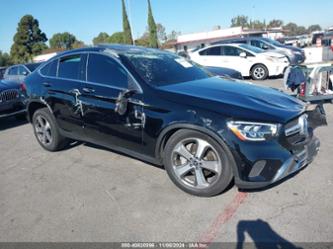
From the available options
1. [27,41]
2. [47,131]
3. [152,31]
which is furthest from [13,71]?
[27,41]

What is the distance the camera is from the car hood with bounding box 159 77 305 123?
10.3ft

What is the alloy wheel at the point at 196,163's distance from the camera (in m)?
3.31

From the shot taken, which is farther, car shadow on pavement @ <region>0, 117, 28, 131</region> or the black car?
car shadow on pavement @ <region>0, 117, 28, 131</region>

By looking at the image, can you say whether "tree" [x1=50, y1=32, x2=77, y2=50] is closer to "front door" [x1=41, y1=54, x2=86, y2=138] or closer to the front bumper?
"front door" [x1=41, y1=54, x2=86, y2=138]

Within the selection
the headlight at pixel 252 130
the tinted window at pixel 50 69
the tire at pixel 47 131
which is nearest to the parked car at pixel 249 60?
the tinted window at pixel 50 69

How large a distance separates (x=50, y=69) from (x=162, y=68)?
2.07 metres

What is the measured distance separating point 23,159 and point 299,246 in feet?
14.7

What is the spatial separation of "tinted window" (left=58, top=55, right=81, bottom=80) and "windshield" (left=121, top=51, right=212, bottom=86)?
34.2 inches

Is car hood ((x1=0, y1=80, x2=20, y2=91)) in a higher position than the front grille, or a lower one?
higher

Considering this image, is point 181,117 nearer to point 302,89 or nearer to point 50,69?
point 50,69

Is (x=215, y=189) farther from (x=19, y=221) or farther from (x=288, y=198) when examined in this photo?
(x=19, y=221)

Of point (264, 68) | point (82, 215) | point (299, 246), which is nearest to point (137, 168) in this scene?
point (82, 215)

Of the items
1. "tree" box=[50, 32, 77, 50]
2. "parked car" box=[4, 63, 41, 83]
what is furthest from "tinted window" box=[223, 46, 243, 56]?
"tree" box=[50, 32, 77, 50]

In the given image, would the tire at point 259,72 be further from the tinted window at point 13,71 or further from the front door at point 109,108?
the tinted window at point 13,71
